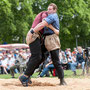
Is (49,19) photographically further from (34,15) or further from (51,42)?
(34,15)

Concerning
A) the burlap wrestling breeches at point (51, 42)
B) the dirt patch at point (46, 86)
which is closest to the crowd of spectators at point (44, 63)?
the dirt patch at point (46, 86)

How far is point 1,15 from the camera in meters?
27.8

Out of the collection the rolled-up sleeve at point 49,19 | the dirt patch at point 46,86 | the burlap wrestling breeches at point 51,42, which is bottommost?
the dirt patch at point 46,86

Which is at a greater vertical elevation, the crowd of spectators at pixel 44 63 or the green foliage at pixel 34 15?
the green foliage at pixel 34 15

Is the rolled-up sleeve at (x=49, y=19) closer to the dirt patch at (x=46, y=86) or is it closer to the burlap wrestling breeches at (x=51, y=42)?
the burlap wrestling breeches at (x=51, y=42)

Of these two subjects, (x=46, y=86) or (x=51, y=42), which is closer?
(x=46, y=86)

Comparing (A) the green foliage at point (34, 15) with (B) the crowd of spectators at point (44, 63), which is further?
(A) the green foliage at point (34, 15)

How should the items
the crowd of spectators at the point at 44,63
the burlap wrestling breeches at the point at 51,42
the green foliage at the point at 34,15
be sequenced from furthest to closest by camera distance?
the green foliage at the point at 34,15
the crowd of spectators at the point at 44,63
the burlap wrestling breeches at the point at 51,42

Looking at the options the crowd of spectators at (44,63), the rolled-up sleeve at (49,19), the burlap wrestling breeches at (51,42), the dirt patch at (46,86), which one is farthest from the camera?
the crowd of spectators at (44,63)

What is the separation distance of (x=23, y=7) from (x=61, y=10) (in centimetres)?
584

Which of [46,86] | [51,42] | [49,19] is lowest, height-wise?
[46,86]

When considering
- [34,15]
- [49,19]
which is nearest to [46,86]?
[49,19]

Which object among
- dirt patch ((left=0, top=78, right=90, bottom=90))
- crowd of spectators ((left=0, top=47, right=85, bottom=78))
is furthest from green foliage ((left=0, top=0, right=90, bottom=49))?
dirt patch ((left=0, top=78, right=90, bottom=90))

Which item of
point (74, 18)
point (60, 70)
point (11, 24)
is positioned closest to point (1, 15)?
point (11, 24)
